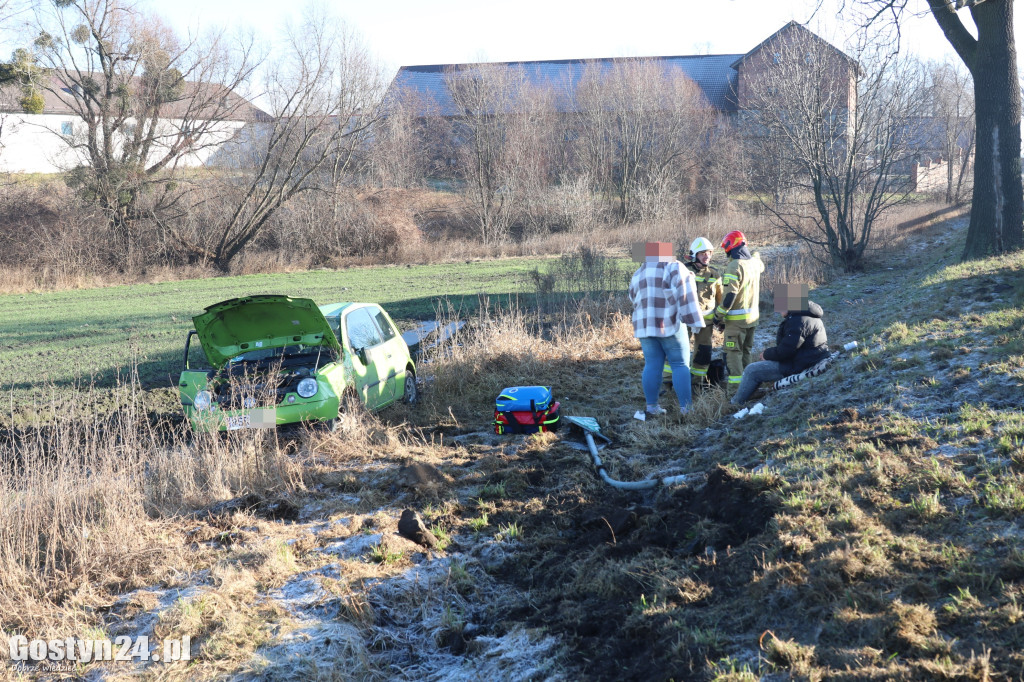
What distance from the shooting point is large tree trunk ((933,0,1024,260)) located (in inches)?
517

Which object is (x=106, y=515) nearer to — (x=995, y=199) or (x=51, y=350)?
(x=51, y=350)

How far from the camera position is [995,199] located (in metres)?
13.3

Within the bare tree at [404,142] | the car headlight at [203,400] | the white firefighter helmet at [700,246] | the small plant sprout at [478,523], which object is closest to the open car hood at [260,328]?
the car headlight at [203,400]

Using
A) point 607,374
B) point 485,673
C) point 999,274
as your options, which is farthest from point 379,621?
point 999,274

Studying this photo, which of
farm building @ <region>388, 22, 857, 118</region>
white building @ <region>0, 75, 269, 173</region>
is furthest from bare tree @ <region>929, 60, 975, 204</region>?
white building @ <region>0, 75, 269, 173</region>

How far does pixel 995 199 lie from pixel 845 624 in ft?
41.9

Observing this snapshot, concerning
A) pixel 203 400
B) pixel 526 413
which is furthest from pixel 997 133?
pixel 203 400

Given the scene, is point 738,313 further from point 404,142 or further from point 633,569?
point 404,142

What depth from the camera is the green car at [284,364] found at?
7.23 m

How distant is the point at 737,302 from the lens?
328 inches

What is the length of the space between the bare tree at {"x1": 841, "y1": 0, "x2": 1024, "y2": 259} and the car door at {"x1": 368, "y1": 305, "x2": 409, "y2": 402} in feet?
34.0

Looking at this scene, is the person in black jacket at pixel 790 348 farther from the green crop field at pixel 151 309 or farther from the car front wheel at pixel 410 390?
the green crop field at pixel 151 309

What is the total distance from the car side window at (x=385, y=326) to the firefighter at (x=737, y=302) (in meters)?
3.91

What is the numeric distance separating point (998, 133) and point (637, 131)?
33849mm
